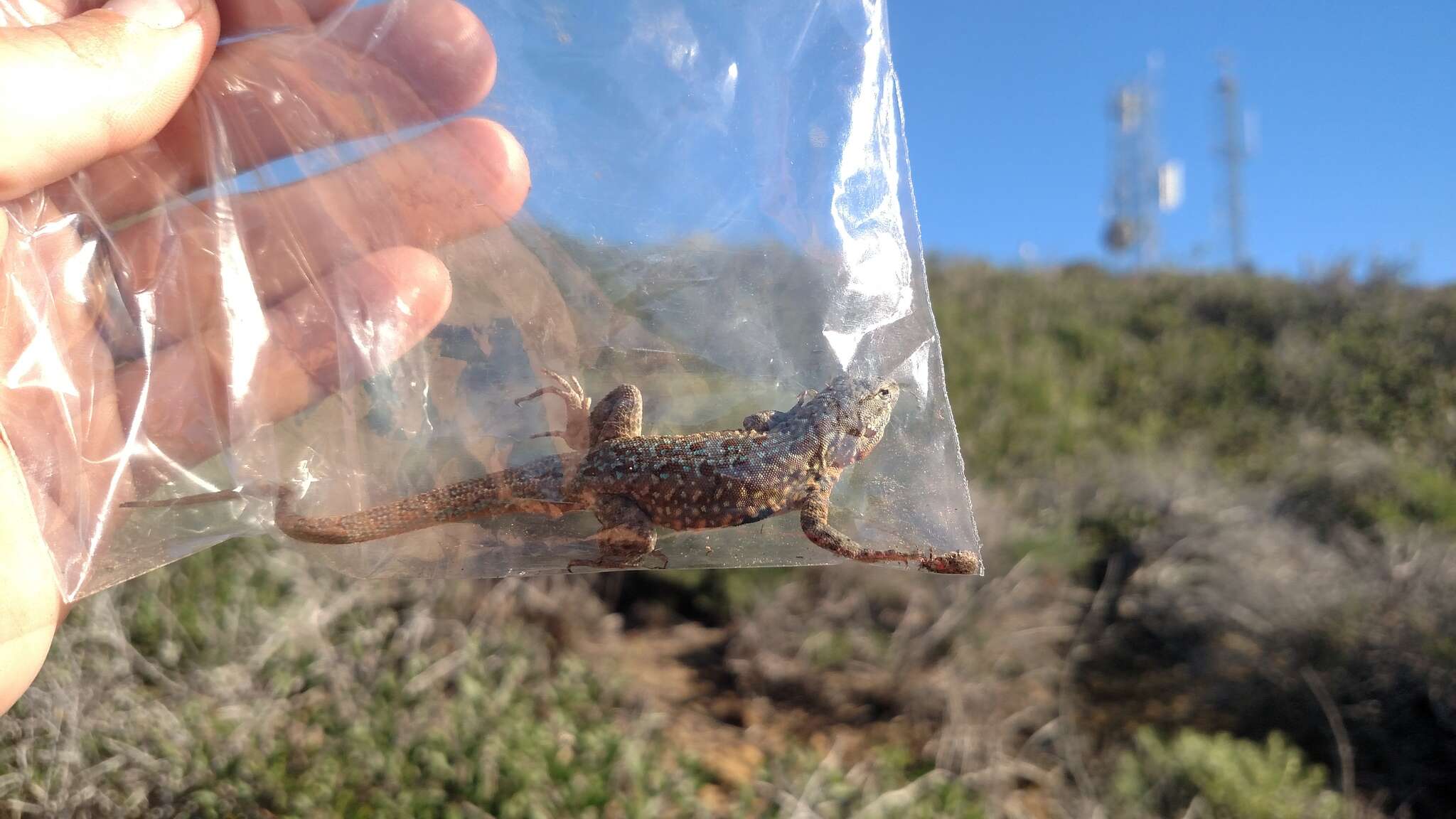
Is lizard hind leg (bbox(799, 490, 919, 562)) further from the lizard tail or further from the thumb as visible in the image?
the thumb

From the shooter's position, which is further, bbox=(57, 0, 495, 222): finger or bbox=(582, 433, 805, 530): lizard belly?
bbox=(582, 433, 805, 530): lizard belly

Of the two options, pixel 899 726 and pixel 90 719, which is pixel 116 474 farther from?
pixel 899 726

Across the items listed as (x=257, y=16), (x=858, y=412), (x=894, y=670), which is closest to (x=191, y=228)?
(x=257, y=16)

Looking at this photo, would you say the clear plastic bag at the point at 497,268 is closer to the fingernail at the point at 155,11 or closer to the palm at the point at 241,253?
the palm at the point at 241,253

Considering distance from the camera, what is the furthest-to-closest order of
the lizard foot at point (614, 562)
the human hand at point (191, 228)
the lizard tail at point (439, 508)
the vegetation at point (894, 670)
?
the vegetation at point (894, 670)
the lizard foot at point (614, 562)
the lizard tail at point (439, 508)
the human hand at point (191, 228)

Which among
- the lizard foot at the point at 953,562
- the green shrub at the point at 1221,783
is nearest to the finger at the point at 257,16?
the lizard foot at the point at 953,562

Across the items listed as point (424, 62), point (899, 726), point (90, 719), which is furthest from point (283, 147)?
point (899, 726)

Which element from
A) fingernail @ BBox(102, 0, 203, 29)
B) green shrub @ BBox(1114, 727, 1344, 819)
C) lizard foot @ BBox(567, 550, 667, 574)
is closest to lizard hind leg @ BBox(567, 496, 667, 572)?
lizard foot @ BBox(567, 550, 667, 574)
